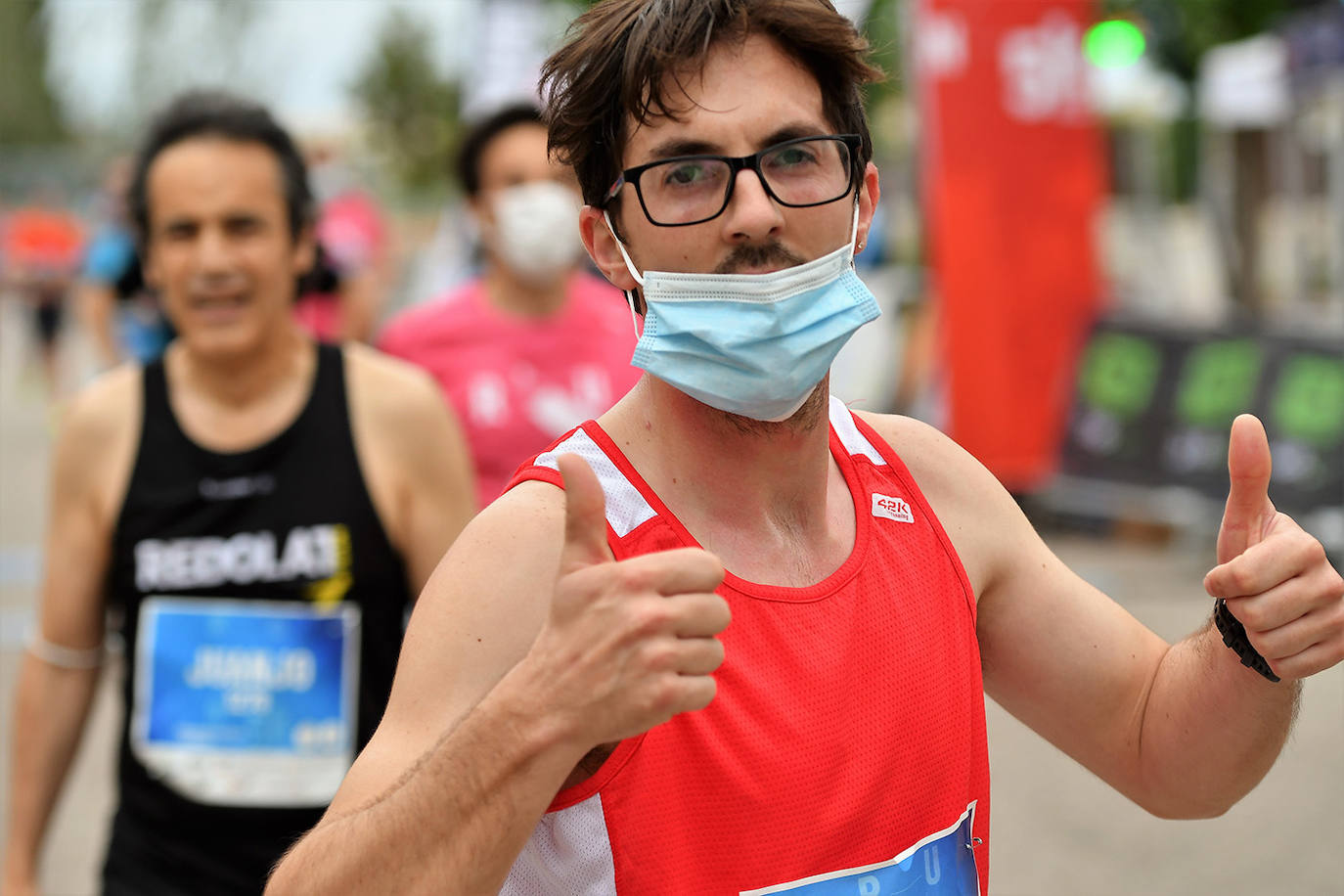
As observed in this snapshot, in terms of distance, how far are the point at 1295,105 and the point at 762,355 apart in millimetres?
12881

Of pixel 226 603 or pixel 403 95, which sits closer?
pixel 226 603

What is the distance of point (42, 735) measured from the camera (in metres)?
3.09

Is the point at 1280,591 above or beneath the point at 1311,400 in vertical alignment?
above

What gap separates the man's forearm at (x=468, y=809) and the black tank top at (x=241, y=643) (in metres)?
1.43

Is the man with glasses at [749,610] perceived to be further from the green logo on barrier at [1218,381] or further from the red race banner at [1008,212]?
the red race banner at [1008,212]

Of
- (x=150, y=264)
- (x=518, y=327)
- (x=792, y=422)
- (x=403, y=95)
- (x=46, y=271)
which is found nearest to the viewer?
(x=792, y=422)

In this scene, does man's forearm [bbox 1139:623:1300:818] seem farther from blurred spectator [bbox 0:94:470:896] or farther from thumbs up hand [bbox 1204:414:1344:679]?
blurred spectator [bbox 0:94:470:896]

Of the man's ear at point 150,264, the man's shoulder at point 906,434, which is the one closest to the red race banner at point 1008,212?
the man's ear at point 150,264

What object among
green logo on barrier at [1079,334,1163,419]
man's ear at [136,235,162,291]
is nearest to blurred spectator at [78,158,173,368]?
man's ear at [136,235,162,291]

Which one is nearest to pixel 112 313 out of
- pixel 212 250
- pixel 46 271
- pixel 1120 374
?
pixel 1120 374

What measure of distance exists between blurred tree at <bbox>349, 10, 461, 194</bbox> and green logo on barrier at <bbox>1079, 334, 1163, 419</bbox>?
21.6 m

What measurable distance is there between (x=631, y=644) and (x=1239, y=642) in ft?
2.87

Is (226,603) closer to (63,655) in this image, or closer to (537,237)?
(63,655)

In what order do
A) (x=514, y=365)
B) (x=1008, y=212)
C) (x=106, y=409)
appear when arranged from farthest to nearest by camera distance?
(x=1008, y=212) → (x=514, y=365) → (x=106, y=409)
